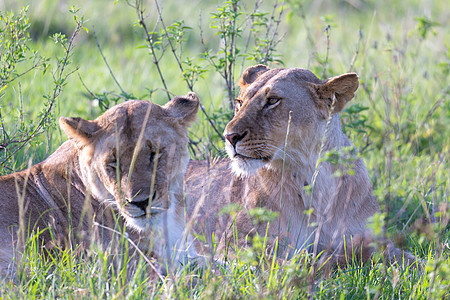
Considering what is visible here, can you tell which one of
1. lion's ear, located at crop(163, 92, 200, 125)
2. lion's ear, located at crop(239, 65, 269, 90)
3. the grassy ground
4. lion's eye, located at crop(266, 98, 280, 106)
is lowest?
the grassy ground

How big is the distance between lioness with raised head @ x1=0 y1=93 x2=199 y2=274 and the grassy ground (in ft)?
0.59

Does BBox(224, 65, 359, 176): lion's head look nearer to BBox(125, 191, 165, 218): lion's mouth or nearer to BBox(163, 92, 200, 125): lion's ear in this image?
BBox(163, 92, 200, 125): lion's ear

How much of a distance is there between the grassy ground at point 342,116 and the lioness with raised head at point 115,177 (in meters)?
0.18

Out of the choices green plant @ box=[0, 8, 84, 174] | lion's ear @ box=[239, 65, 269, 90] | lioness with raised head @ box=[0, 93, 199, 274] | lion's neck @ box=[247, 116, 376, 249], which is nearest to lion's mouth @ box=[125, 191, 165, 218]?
lioness with raised head @ box=[0, 93, 199, 274]

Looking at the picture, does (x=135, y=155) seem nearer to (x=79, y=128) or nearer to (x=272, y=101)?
(x=79, y=128)

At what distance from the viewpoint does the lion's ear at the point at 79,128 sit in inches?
125

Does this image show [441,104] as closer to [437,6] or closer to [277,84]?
[277,84]

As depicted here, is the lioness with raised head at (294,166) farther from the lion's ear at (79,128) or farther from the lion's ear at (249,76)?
the lion's ear at (79,128)

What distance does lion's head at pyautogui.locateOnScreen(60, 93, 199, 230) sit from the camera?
3.04 metres

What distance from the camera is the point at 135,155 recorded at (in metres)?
3.00

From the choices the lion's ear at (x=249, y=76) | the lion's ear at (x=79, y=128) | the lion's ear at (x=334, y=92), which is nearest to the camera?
the lion's ear at (x=79, y=128)

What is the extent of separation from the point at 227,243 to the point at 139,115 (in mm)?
888

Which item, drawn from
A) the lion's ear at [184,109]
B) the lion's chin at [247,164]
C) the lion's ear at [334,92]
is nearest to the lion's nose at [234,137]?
the lion's chin at [247,164]

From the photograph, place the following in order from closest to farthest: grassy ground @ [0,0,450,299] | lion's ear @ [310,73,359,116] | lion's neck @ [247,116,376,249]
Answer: grassy ground @ [0,0,450,299]
lion's ear @ [310,73,359,116]
lion's neck @ [247,116,376,249]
